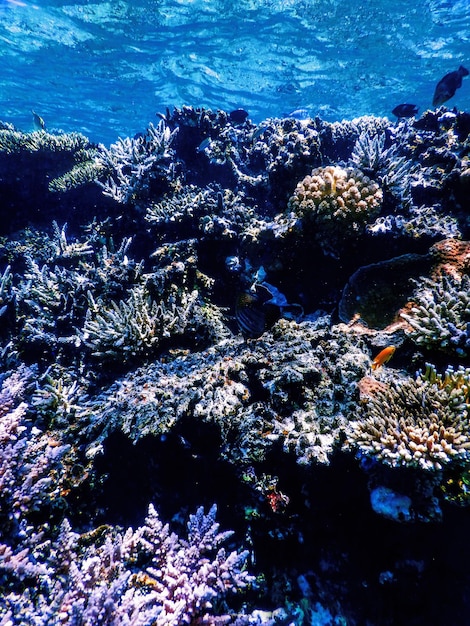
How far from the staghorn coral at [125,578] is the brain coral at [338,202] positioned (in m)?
3.15

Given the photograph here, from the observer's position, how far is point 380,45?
803 inches

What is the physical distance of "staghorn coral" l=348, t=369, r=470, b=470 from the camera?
2002 millimetres

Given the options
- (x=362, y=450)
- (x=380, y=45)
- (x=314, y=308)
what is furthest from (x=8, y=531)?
(x=380, y=45)

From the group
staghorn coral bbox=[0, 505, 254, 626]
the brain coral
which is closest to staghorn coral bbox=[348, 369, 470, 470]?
staghorn coral bbox=[0, 505, 254, 626]

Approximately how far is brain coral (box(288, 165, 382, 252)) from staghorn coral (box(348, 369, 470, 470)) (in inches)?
76.1

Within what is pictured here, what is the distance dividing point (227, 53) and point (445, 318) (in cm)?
2562

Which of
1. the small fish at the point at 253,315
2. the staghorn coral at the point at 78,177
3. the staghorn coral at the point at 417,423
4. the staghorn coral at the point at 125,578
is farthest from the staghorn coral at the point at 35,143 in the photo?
the staghorn coral at the point at 417,423

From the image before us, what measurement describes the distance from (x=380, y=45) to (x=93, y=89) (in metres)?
22.0

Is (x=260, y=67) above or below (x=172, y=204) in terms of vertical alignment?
above

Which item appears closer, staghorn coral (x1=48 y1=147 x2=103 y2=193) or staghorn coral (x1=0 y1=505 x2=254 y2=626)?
staghorn coral (x1=0 y1=505 x2=254 y2=626)

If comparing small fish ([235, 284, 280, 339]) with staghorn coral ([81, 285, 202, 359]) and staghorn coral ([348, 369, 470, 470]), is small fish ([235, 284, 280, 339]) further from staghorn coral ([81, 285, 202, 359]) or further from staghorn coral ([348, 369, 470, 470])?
staghorn coral ([348, 369, 470, 470])

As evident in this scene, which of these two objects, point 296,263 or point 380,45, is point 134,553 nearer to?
point 296,263

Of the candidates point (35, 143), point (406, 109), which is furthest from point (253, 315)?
point (35, 143)

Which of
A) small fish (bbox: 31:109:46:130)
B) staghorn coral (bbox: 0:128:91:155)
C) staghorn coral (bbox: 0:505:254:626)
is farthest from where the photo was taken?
small fish (bbox: 31:109:46:130)
